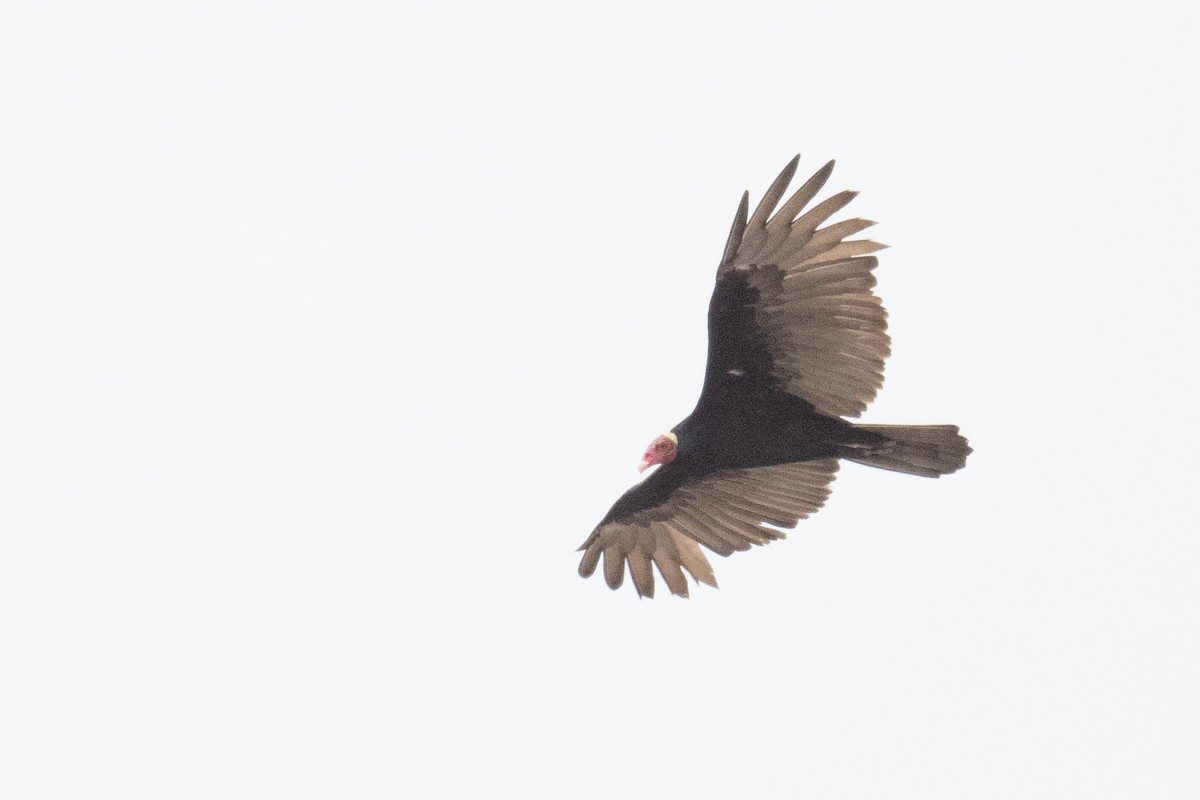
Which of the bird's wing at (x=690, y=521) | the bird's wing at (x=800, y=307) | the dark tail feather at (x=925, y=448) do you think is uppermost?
the bird's wing at (x=800, y=307)

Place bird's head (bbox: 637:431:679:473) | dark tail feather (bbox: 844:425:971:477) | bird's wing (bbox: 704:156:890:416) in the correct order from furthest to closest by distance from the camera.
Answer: bird's head (bbox: 637:431:679:473)
dark tail feather (bbox: 844:425:971:477)
bird's wing (bbox: 704:156:890:416)

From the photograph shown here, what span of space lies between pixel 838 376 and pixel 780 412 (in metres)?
0.42

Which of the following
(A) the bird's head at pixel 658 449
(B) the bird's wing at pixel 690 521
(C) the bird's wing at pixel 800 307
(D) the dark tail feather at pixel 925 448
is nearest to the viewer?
(C) the bird's wing at pixel 800 307

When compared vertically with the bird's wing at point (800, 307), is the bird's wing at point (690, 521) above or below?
below

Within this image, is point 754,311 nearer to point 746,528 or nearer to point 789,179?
point 789,179

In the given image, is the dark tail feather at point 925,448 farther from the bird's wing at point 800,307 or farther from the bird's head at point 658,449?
the bird's head at point 658,449

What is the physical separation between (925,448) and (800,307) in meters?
1.06

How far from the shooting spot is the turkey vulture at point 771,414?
29.3 feet

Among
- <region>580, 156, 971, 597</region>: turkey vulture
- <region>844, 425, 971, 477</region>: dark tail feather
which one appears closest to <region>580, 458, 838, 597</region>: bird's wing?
<region>580, 156, 971, 597</region>: turkey vulture

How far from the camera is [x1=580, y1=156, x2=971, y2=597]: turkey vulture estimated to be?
29.3 ft

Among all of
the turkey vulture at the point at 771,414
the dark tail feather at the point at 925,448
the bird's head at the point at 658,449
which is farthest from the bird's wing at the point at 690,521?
the dark tail feather at the point at 925,448

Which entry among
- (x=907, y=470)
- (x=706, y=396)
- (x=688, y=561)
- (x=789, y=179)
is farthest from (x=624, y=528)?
(x=789, y=179)

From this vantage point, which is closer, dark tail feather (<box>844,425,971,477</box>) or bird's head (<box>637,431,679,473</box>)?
dark tail feather (<box>844,425,971,477</box>)

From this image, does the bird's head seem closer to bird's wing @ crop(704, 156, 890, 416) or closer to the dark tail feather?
bird's wing @ crop(704, 156, 890, 416)
